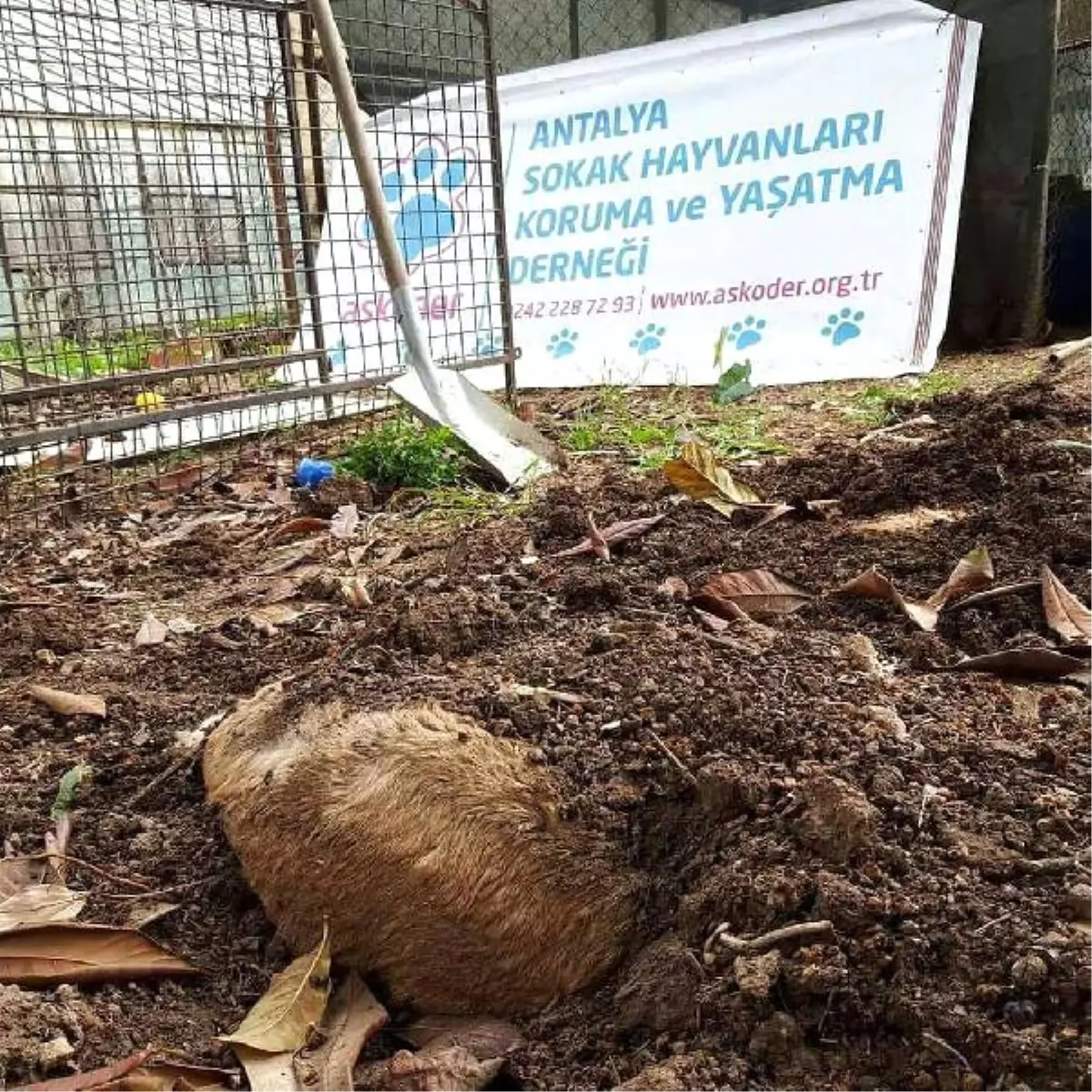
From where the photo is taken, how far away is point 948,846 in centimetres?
104

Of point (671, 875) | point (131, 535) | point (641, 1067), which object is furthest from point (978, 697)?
point (131, 535)

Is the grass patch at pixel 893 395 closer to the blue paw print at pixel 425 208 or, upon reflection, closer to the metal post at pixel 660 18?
the blue paw print at pixel 425 208

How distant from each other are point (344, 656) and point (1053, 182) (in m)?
4.60

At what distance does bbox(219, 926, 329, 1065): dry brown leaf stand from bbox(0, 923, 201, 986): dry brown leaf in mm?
139

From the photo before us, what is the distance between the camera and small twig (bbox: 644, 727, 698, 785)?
3.99 feet

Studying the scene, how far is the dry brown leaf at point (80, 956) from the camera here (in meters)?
1.26

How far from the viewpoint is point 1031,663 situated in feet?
4.71

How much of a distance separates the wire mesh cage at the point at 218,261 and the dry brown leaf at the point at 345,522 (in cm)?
80

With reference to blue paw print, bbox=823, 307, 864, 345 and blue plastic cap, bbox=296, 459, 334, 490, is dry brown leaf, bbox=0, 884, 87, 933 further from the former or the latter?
blue paw print, bbox=823, 307, 864, 345

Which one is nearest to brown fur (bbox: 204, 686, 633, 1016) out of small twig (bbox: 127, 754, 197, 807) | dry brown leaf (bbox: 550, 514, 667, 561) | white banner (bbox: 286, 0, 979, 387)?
small twig (bbox: 127, 754, 197, 807)

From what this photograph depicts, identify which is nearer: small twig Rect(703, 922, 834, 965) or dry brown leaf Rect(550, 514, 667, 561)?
small twig Rect(703, 922, 834, 965)

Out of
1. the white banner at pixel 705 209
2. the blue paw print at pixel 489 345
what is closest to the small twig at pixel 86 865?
the white banner at pixel 705 209

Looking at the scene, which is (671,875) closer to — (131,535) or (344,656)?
(344,656)

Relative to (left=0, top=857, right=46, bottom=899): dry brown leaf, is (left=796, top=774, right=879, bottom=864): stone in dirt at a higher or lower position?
higher
